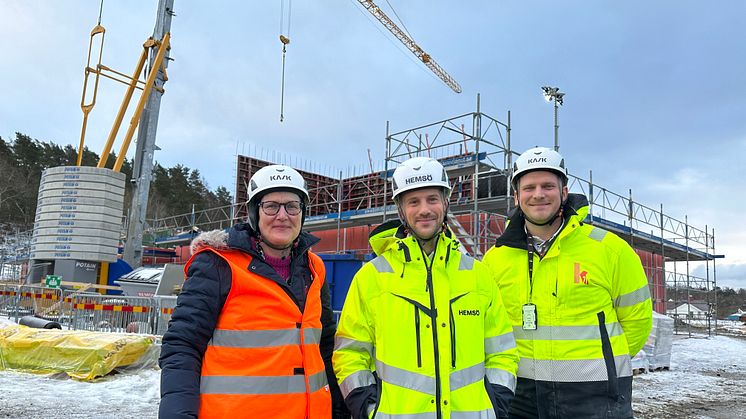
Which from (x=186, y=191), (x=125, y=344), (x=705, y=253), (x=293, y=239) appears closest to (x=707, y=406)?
(x=293, y=239)

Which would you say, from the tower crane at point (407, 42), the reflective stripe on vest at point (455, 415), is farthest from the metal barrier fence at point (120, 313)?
the tower crane at point (407, 42)

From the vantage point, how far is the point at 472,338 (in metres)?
2.39

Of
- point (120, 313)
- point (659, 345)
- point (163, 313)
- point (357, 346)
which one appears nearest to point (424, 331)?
point (357, 346)

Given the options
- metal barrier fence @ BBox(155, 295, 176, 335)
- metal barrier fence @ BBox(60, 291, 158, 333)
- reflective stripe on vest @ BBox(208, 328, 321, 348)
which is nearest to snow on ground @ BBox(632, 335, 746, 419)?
reflective stripe on vest @ BBox(208, 328, 321, 348)

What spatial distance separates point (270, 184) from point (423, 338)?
114 centimetres

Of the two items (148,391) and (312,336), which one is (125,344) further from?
(312,336)

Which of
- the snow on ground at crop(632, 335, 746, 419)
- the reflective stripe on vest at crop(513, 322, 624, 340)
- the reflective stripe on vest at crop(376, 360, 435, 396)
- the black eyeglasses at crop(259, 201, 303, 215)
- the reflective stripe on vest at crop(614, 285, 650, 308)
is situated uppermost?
the black eyeglasses at crop(259, 201, 303, 215)

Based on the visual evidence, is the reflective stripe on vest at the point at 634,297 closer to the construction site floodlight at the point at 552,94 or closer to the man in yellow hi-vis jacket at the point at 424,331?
the man in yellow hi-vis jacket at the point at 424,331

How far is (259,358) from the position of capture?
238cm

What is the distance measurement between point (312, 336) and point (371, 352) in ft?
1.01

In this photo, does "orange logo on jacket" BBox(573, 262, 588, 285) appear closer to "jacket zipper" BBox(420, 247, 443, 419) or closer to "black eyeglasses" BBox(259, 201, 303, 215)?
"jacket zipper" BBox(420, 247, 443, 419)

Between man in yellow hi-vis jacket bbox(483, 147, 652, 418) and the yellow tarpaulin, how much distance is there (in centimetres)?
731

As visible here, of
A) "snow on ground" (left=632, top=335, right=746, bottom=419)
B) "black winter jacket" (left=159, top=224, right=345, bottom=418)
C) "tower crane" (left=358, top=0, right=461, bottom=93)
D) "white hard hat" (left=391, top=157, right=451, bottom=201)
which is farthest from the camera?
"tower crane" (left=358, top=0, right=461, bottom=93)

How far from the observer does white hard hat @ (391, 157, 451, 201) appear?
2.68 m
